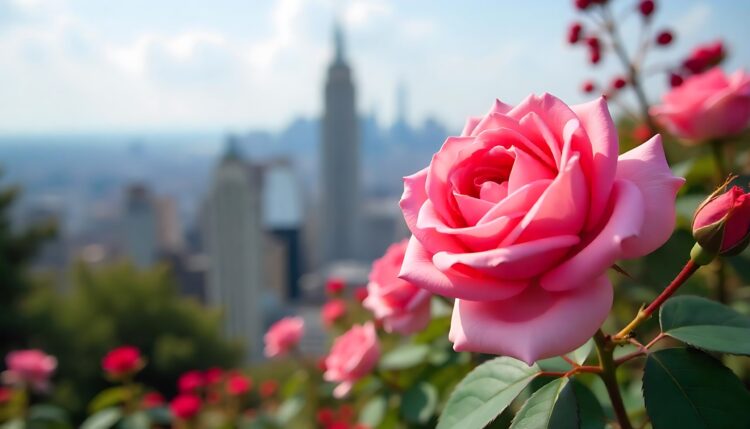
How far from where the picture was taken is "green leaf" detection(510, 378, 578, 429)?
24 centimetres

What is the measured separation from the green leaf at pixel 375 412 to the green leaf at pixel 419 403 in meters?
0.08

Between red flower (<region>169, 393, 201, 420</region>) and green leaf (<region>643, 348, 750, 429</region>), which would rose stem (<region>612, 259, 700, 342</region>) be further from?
red flower (<region>169, 393, 201, 420</region>)

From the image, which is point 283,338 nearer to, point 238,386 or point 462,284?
point 238,386

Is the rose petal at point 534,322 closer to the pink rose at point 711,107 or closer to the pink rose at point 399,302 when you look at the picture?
the pink rose at point 399,302

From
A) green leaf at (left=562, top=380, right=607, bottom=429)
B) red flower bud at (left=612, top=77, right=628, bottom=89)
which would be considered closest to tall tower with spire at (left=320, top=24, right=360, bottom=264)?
red flower bud at (left=612, top=77, right=628, bottom=89)

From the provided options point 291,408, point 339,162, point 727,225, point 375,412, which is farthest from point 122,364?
point 339,162

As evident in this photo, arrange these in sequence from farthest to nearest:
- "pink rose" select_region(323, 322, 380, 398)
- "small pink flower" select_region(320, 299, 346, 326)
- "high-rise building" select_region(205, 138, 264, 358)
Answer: "high-rise building" select_region(205, 138, 264, 358)
"small pink flower" select_region(320, 299, 346, 326)
"pink rose" select_region(323, 322, 380, 398)

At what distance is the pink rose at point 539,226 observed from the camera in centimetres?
21

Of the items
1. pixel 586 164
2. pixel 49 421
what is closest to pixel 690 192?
pixel 586 164

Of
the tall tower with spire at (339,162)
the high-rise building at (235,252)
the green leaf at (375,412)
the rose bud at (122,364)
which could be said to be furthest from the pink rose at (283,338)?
the tall tower with spire at (339,162)

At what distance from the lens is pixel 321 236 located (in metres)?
20.5

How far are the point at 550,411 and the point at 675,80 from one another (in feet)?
1.67

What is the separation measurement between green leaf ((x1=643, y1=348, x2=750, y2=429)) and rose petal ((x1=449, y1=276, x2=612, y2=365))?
6cm

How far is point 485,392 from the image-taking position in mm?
278
